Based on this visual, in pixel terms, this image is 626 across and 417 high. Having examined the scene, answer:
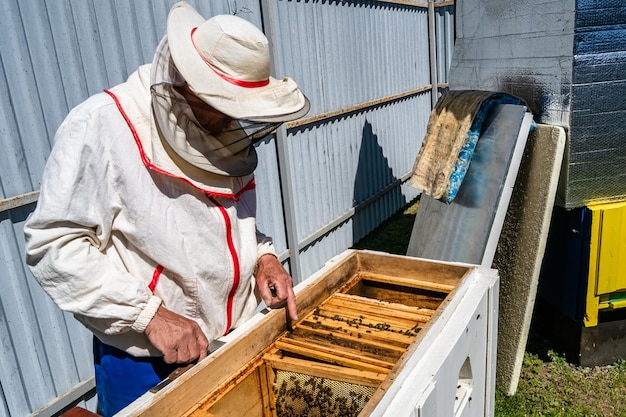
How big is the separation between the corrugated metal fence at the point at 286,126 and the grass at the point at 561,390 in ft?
5.82

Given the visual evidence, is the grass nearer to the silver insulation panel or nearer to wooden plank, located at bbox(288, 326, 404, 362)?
the silver insulation panel

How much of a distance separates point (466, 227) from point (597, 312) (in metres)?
0.81

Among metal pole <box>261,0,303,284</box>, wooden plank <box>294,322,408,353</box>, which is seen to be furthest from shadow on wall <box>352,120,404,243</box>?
wooden plank <box>294,322,408,353</box>

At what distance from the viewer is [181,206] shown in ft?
4.99

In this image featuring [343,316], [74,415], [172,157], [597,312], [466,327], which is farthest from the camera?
[597,312]

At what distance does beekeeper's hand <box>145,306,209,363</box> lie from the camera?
1456mm

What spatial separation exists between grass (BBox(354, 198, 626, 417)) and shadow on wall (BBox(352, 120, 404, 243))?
7.56 ft

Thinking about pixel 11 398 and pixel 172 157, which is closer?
pixel 172 157

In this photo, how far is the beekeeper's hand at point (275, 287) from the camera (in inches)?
69.0

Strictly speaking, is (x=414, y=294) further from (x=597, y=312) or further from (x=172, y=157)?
(x=597, y=312)

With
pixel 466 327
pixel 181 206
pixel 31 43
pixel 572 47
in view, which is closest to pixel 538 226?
pixel 572 47

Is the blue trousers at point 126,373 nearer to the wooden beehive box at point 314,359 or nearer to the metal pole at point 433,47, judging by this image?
the wooden beehive box at point 314,359

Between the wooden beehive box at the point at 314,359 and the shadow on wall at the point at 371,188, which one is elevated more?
the wooden beehive box at the point at 314,359

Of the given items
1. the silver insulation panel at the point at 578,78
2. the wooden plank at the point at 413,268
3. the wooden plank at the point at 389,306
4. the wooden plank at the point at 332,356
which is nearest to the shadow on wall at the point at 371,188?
the silver insulation panel at the point at 578,78
